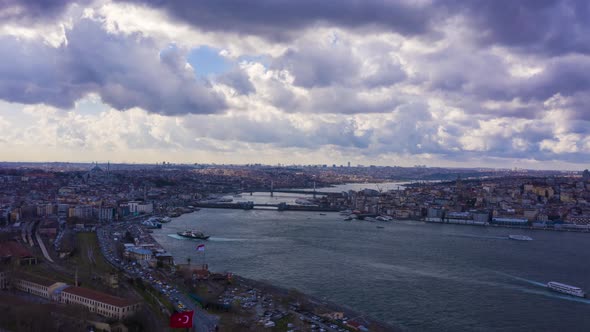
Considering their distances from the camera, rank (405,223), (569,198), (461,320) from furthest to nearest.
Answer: (569,198)
(405,223)
(461,320)

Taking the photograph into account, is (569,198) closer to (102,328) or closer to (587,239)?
(587,239)

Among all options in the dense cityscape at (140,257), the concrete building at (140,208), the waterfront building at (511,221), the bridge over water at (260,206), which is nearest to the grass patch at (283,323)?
the dense cityscape at (140,257)

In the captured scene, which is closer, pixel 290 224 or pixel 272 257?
pixel 272 257

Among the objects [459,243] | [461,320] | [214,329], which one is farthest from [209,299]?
[459,243]

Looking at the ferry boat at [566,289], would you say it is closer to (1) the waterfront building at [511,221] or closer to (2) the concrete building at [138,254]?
(2) the concrete building at [138,254]

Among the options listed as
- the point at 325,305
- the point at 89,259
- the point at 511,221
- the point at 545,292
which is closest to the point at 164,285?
the point at 325,305
